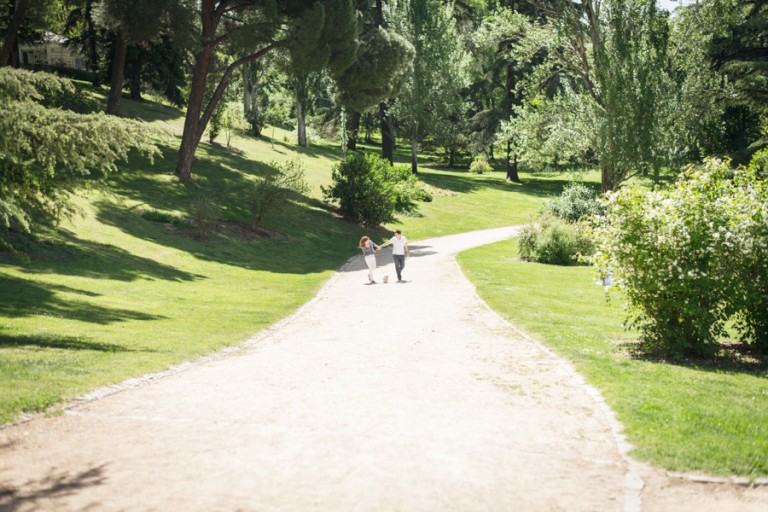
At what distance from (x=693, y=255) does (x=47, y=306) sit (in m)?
12.8

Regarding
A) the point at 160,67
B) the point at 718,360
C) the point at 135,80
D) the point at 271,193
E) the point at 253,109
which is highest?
the point at 160,67

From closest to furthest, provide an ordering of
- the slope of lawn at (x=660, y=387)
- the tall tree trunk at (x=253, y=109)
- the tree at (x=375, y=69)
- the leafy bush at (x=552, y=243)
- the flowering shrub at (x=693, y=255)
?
the slope of lawn at (x=660, y=387) < the flowering shrub at (x=693, y=255) < the leafy bush at (x=552, y=243) < the tree at (x=375, y=69) < the tall tree trunk at (x=253, y=109)

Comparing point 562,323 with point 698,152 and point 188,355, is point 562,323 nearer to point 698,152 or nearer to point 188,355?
point 188,355

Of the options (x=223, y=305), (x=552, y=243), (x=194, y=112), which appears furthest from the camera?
(x=194, y=112)

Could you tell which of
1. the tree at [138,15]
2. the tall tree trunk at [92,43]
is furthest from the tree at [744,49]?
the tall tree trunk at [92,43]

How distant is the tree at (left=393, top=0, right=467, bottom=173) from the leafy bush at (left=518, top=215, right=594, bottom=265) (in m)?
25.1

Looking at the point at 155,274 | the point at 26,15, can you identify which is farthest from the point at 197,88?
the point at 155,274

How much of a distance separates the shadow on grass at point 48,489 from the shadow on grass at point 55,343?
19.0 ft

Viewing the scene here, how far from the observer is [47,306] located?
48.7 feet

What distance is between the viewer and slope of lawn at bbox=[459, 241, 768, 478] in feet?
24.6

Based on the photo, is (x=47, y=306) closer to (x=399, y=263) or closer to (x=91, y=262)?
(x=91, y=262)

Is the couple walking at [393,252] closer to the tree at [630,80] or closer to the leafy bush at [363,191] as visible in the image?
the leafy bush at [363,191]

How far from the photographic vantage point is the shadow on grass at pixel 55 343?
11.7m

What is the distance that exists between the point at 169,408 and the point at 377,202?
27.8 metres
